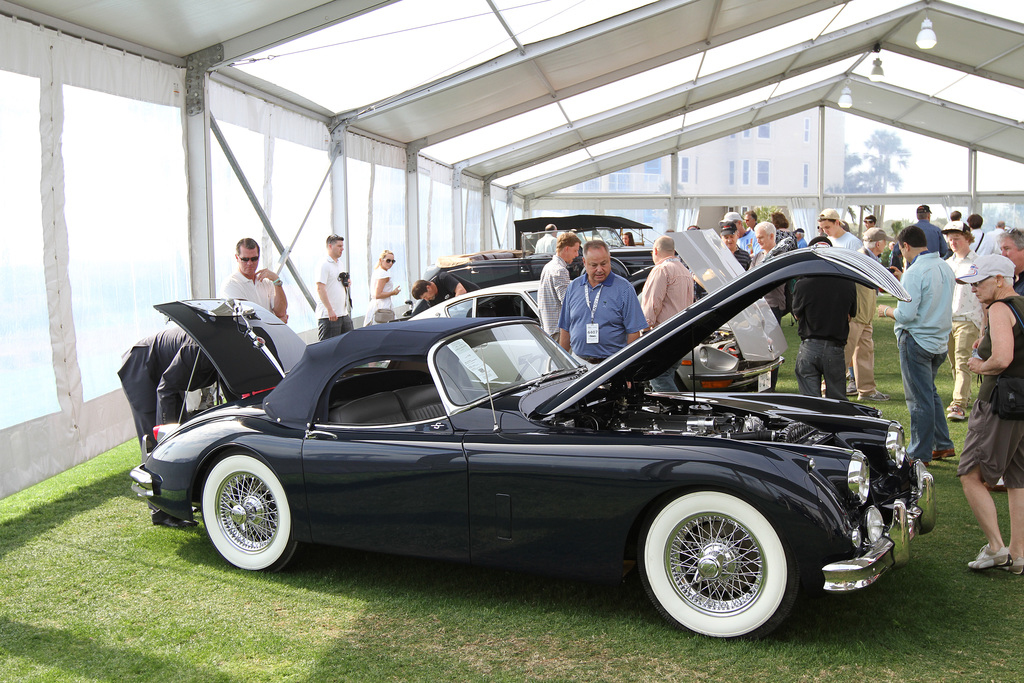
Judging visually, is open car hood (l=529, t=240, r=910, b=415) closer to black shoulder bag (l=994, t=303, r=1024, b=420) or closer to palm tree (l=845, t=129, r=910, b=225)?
black shoulder bag (l=994, t=303, r=1024, b=420)

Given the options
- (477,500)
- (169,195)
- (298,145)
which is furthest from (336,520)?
(298,145)

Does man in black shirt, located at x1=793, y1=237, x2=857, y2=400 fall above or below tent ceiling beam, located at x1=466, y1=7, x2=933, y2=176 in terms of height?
below

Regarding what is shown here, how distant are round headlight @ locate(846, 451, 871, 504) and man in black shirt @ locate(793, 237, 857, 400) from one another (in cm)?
310

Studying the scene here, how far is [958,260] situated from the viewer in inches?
307

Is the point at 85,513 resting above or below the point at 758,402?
below

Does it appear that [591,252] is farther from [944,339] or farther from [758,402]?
[944,339]

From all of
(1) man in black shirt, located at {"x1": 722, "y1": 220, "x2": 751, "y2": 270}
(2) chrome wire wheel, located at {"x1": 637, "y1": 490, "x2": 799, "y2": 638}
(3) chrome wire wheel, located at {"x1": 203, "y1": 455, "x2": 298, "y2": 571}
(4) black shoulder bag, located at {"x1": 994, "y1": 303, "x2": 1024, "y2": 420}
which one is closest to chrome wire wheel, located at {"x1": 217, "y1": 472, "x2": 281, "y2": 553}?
(3) chrome wire wheel, located at {"x1": 203, "y1": 455, "x2": 298, "y2": 571}

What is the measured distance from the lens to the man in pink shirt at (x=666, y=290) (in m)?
7.11

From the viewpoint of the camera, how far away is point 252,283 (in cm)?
728

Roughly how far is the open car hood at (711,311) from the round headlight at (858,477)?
0.72 m

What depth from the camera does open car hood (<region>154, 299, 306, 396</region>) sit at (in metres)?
5.21

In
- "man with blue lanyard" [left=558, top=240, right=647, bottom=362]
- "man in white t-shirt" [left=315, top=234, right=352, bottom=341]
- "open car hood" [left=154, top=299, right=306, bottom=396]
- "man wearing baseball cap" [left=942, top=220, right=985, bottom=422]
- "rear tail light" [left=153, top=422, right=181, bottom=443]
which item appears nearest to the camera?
"rear tail light" [left=153, top=422, right=181, bottom=443]

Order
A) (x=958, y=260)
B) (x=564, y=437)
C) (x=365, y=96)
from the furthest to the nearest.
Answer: (x=365, y=96), (x=958, y=260), (x=564, y=437)

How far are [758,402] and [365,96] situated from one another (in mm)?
9165
